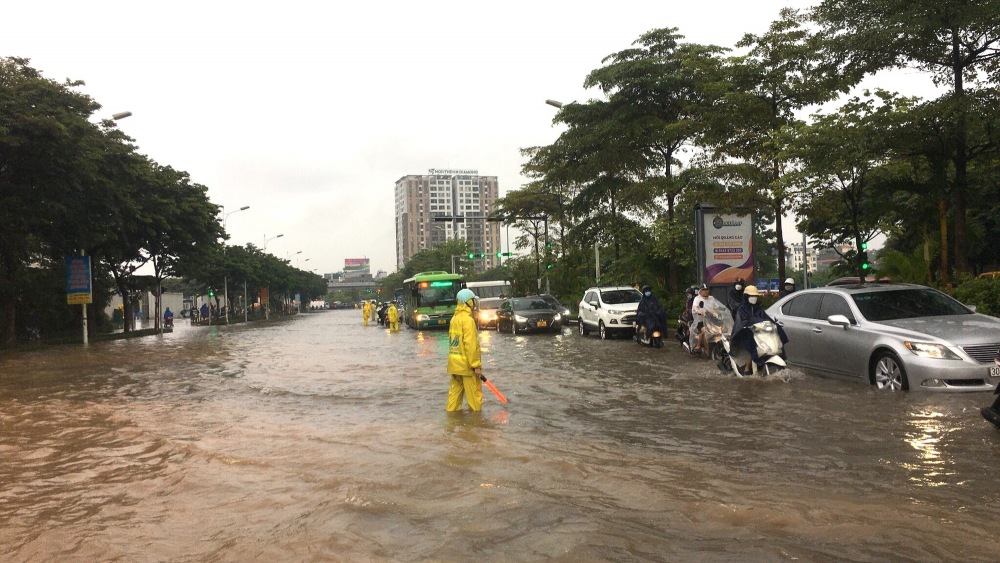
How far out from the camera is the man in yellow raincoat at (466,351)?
944 centimetres

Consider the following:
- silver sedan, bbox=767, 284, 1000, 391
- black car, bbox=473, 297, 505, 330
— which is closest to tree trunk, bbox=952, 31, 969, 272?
silver sedan, bbox=767, 284, 1000, 391

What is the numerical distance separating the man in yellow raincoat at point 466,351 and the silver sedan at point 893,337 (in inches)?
188

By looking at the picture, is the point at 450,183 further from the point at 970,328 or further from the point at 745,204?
the point at 970,328

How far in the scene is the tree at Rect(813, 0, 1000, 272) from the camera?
44.5 feet

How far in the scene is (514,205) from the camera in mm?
49281

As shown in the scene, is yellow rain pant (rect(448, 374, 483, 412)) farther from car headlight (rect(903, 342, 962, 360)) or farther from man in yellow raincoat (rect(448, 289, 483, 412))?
car headlight (rect(903, 342, 962, 360))

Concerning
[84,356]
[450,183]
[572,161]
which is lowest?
[84,356]

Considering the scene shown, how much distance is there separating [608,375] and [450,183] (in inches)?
5804

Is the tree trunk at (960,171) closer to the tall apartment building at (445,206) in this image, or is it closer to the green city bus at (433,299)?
the green city bus at (433,299)

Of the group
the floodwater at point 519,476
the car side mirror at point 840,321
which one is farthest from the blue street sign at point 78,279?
the car side mirror at point 840,321

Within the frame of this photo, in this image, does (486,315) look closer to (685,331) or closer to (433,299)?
(433,299)

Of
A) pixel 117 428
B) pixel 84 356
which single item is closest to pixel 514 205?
pixel 84 356

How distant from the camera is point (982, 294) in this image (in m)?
14.2

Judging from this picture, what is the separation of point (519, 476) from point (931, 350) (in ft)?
18.2
